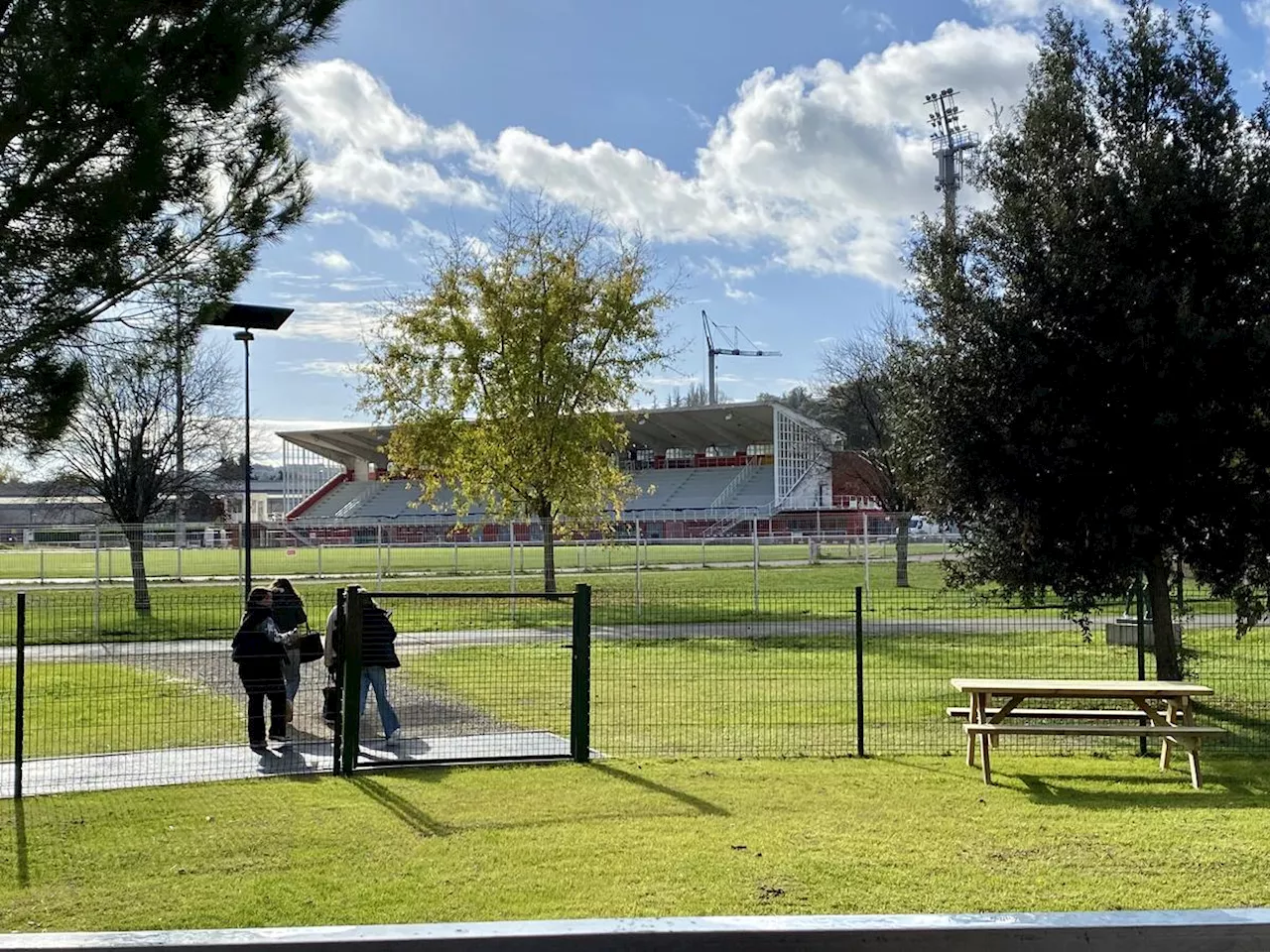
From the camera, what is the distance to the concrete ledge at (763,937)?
372 centimetres

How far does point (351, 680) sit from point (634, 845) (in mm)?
3425

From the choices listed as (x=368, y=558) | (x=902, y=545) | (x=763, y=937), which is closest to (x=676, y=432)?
(x=368, y=558)

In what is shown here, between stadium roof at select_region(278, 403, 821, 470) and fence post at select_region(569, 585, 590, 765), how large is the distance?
54891 mm

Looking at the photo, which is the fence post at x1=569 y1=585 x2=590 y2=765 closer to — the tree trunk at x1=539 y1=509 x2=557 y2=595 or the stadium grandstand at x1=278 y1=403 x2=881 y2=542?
the tree trunk at x1=539 y1=509 x2=557 y2=595

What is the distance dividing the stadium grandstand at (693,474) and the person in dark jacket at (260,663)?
42745mm

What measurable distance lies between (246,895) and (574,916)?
5.73ft

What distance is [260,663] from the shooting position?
32.8ft

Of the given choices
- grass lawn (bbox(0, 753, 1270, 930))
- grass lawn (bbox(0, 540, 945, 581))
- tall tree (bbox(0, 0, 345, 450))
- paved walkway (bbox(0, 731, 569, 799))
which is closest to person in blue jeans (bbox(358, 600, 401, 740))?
paved walkway (bbox(0, 731, 569, 799))

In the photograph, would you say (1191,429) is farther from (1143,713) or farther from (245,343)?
(245,343)

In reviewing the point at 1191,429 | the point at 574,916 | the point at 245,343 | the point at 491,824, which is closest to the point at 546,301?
the point at 245,343

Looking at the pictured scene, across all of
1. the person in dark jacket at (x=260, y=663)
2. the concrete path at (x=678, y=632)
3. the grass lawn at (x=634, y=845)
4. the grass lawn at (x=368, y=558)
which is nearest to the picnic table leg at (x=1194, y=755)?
the grass lawn at (x=634, y=845)

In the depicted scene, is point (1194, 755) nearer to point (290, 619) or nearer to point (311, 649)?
point (311, 649)

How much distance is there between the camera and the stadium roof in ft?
222

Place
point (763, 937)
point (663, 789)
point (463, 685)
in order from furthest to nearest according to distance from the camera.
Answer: point (463, 685) < point (663, 789) < point (763, 937)
